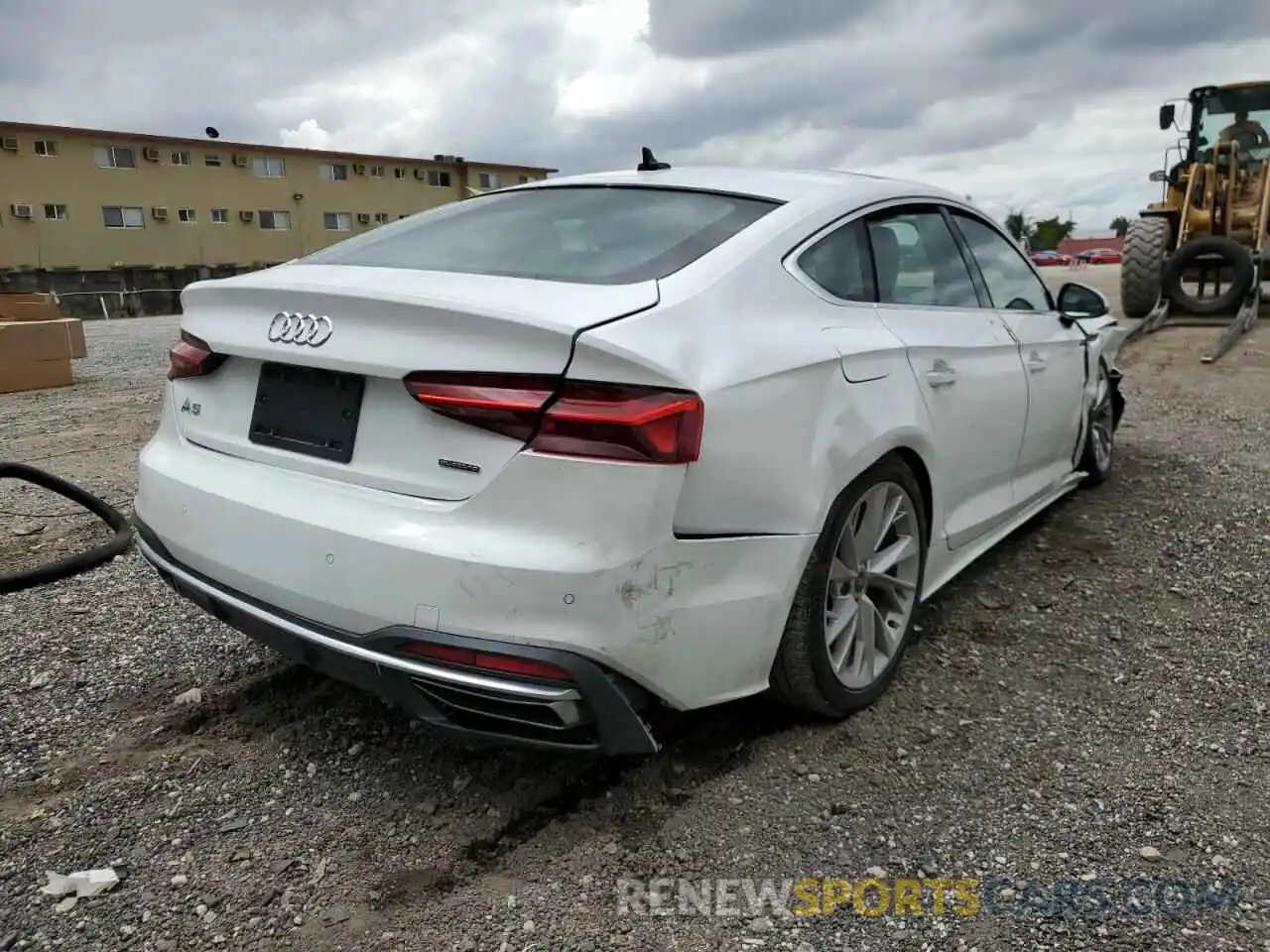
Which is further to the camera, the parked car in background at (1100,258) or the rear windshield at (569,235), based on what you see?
the parked car in background at (1100,258)

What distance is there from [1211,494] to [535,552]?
4.45m

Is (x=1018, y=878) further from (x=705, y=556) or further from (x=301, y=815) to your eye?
(x=301, y=815)

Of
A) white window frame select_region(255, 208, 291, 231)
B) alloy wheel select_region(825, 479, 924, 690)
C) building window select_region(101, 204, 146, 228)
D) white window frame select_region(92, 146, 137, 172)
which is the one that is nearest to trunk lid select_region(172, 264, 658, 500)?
alloy wheel select_region(825, 479, 924, 690)

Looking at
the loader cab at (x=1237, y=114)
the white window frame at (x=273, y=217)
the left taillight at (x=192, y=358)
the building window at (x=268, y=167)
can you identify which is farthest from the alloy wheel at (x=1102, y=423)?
the building window at (x=268, y=167)

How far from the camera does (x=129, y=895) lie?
2.21m

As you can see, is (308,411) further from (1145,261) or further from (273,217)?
(273,217)

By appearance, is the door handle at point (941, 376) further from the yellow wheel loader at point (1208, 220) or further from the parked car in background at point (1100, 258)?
the parked car in background at point (1100, 258)

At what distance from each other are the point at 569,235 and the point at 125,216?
4407 centimetres

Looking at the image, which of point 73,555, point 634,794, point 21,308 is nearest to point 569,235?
point 634,794

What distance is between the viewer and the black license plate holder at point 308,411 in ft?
7.59

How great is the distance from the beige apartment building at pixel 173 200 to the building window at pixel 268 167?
5 centimetres

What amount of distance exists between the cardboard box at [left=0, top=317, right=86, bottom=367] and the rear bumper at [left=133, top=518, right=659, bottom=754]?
9687mm

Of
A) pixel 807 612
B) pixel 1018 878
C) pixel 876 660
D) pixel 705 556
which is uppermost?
pixel 705 556

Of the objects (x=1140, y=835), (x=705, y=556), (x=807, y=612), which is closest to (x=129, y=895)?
(x=705, y=556)
